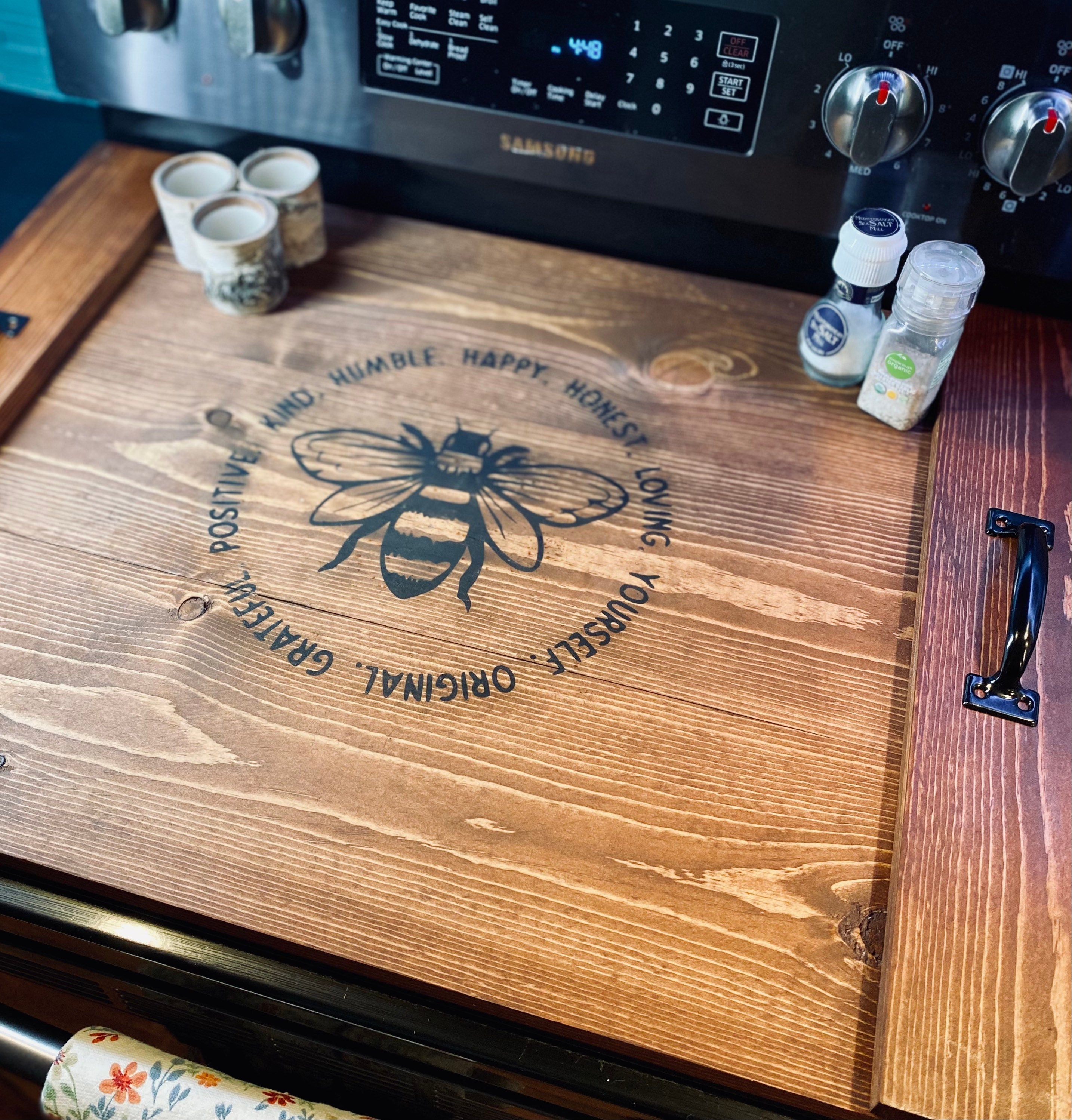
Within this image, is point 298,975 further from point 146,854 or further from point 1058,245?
point 1058,245

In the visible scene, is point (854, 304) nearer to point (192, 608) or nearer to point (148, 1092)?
point (192, 608)

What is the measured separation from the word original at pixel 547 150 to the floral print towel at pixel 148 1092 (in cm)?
78

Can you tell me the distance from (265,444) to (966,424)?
22.8 inches

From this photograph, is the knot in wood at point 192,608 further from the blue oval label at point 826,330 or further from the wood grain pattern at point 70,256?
the blue oval label at point 826,330

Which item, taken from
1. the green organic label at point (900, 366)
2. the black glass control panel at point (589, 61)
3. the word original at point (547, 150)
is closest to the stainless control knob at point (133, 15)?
the black glass control panel at point (589, 61)

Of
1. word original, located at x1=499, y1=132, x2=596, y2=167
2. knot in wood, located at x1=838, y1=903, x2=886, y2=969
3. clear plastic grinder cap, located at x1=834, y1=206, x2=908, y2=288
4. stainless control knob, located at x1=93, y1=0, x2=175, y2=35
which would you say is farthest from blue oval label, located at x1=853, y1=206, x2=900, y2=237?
stainless control knob, located at x1=93, y1=0, x2=175, y2=35

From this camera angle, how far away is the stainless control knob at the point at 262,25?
860 millimetres

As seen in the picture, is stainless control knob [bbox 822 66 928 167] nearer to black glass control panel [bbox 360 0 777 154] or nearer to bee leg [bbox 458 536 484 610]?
black glass control panel [bbox 360 0 777 154]

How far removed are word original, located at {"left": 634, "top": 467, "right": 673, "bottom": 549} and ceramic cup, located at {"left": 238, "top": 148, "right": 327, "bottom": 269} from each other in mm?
403

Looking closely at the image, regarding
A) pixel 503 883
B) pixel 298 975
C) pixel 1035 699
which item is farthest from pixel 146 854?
pixel 1035 699

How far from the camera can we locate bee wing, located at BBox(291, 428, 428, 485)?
32.7 inches

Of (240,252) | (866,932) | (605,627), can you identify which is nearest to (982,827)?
(866,932)

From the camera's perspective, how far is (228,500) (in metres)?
0.81

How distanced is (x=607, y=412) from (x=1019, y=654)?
0.39 m
